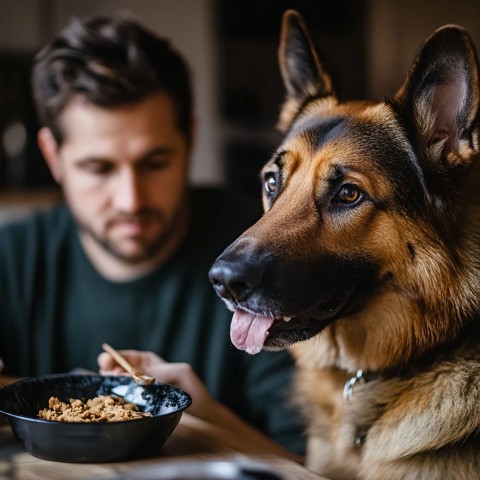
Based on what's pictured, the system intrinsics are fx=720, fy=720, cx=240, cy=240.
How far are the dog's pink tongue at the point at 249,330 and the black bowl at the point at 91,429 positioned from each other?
156 mm

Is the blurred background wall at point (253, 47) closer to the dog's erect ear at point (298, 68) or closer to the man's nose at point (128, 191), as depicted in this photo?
the man's nose at point (128, 191)

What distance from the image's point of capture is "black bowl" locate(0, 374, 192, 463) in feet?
3.01

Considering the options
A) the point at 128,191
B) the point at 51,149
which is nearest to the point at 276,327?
the point at 128,191

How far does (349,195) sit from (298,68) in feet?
1.30

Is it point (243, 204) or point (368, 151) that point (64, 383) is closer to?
point (368, 151)

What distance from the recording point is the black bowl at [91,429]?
0.92m

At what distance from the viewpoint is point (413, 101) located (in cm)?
123

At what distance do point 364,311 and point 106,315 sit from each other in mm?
872

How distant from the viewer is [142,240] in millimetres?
1856

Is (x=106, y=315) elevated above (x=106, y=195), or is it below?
below

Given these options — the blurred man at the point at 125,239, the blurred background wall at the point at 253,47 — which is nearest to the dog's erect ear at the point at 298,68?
the blurred man at the point at 125,239

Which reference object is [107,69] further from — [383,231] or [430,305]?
[430,305]

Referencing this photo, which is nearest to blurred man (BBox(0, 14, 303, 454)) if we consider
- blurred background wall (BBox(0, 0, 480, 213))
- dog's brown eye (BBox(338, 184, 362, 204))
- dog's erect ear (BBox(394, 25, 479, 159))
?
dog's brown eye (BBox(338, 184, 362, 204))

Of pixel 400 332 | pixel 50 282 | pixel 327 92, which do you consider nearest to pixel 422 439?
pixel 400 332
